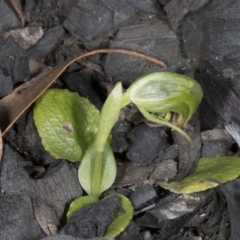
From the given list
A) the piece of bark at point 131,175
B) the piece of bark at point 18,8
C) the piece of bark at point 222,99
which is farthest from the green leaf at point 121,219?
the piece of bark at point 18,8

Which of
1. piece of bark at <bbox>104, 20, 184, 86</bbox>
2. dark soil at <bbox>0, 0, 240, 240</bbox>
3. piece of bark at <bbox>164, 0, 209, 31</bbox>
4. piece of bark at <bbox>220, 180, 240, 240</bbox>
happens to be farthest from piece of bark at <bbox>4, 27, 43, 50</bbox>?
piece of bark at <bbox>220, 180, 240, 240</bbox>

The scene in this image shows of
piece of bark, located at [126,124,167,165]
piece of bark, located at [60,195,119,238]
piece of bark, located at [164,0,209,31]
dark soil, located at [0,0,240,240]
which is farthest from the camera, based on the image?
piece of bark, located at [164,0,209,31]

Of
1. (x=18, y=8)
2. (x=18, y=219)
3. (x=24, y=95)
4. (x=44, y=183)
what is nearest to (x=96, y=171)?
(x=44, y=183)

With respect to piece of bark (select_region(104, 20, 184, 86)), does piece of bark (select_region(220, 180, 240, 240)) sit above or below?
below

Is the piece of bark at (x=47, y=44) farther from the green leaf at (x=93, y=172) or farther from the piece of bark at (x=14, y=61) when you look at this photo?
A: the green leaf at (x=93, y=172)

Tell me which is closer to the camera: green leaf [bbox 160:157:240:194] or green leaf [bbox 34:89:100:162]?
green leaf [bbox 160:157:240:194]

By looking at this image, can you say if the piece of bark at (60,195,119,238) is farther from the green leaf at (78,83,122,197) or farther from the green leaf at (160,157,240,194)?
the green leaf at (160,157,240,194)

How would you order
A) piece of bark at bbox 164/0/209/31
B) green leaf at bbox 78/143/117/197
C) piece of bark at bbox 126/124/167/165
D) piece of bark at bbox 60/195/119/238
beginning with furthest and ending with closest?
piece of bark at bbox 164/0/209/31 → piece of bark at bbox 126/124/167/165 → green leaf at bbox 78/143/117/197 → piece of bark at bbox 60/195/119/238
